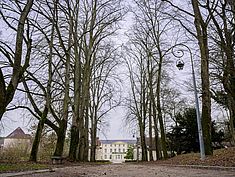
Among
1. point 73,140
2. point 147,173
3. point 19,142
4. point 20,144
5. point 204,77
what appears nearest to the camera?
point 147,173

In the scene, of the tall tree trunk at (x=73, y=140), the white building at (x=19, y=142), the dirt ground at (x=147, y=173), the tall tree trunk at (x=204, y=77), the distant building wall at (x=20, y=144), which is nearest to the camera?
the dirt ground at (x=147, y=173)

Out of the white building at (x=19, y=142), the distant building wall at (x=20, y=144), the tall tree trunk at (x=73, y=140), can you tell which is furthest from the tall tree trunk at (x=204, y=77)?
the white building at (x=19, y=142)

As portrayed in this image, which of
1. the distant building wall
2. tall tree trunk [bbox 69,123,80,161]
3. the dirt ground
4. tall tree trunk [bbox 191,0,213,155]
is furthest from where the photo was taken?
the distant building wall

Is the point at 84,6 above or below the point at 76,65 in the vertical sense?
above

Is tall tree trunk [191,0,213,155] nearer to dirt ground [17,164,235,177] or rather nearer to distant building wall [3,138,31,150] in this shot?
dirt ground [17,164,235,177]

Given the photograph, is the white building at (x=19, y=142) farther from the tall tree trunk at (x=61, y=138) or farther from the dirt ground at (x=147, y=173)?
the dirt ground at (x=147, y=173)

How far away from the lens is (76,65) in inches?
888

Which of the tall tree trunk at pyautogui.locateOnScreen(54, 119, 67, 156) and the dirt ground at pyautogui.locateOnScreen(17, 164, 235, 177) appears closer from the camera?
the dirt ground at pyautogui.locateOnScreen(17, 164, 235, 177)

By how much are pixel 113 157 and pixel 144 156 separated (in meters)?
106

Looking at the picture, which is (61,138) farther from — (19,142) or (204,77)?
(19,142)

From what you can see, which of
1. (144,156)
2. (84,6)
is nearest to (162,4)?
(84,6)

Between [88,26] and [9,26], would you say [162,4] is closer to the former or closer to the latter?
[88,26]

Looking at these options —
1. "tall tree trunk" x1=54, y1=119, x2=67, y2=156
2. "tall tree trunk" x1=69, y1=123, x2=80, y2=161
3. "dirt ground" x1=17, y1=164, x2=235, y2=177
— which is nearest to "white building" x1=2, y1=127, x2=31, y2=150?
"tall tree trunk" x1=69, y1=123, x2=80, y2=161

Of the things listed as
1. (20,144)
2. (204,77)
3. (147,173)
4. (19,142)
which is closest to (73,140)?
(204,77)
